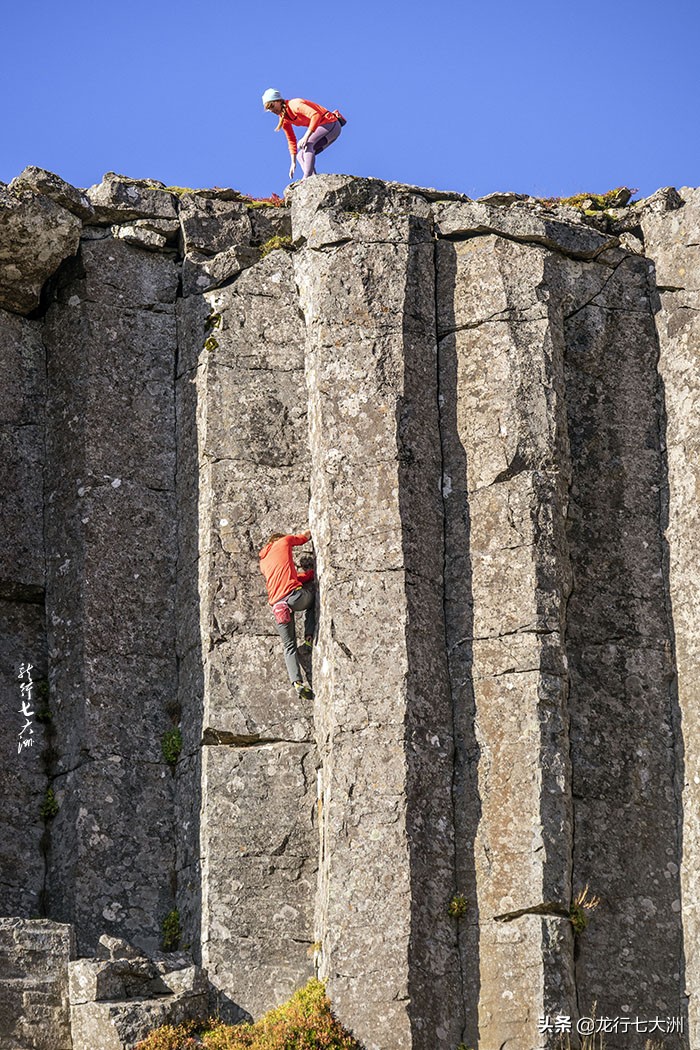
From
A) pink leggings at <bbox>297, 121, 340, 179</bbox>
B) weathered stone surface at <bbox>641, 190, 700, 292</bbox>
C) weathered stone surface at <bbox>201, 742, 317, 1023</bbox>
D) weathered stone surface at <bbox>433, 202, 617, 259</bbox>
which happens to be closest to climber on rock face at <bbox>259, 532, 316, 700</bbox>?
weathered stone surface at <bbox>201, 742, 317, 1023</bbox>

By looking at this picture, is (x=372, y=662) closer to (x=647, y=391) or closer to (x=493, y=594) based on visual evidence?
(x=493, y=594)

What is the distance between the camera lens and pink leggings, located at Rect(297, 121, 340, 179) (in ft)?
73.2

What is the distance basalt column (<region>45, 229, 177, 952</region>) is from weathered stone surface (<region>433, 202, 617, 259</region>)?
349cm

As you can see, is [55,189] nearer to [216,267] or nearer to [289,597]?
[216,267]

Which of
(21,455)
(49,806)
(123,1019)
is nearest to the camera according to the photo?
(123,1019)

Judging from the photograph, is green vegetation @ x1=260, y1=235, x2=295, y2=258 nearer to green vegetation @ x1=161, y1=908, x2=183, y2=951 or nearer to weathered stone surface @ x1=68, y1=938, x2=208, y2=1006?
green vegetation @ x1=161, y1=908, x2=183, y2=951

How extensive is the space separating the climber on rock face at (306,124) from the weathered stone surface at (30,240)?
2.96 m

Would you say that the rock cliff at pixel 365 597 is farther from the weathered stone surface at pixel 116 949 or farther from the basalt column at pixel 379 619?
the weathered stone surface at pixel 116 949

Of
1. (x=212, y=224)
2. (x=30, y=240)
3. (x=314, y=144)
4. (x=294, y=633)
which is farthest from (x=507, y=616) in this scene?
(x=30, y=240)

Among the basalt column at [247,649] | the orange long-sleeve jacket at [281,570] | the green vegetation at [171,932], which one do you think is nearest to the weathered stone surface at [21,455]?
the basalt column at [247,649]

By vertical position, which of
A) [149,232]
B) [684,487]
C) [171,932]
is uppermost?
[149,232]

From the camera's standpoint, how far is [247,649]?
65.3ft

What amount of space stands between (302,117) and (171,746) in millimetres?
8025

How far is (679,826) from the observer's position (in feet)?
62.7
